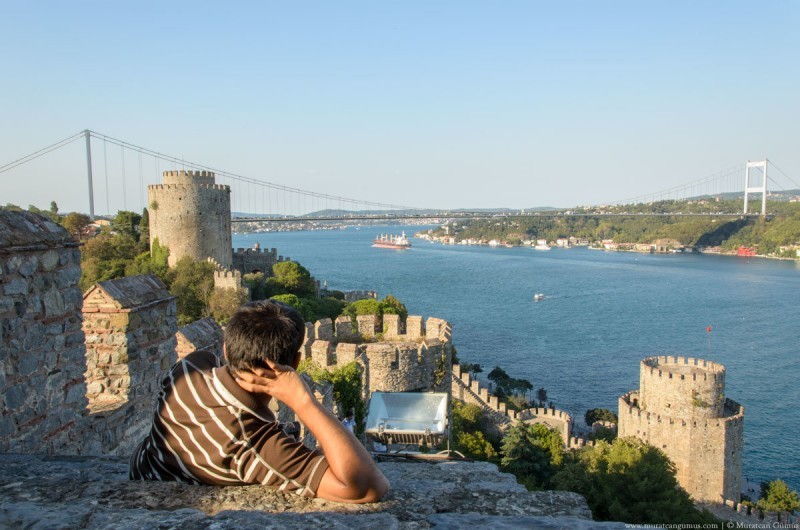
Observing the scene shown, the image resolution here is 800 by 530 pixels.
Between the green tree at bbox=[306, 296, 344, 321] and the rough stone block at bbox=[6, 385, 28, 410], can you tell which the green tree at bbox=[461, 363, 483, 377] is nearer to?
the green tree at bbox=[306, 296, 344, 321]

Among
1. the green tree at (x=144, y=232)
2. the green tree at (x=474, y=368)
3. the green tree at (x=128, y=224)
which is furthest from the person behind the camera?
the green tree at (x=474, y=368)

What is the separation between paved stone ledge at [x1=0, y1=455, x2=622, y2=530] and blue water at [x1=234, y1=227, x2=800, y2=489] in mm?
21368

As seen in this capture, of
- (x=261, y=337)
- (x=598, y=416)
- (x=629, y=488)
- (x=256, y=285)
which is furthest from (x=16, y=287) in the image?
(x=598, y=416)

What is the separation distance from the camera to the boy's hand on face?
1.68 meters

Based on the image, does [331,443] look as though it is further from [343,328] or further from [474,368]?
[474,368]

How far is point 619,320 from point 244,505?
4495cm

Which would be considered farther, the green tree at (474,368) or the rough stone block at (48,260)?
the green tree at (474,368)

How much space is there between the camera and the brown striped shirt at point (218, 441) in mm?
1731

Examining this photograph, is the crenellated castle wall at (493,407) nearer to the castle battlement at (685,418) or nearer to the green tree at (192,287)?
the castle battlement at (685,418)

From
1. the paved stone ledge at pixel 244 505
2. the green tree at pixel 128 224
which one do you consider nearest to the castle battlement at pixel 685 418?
the paved stone ledge at pixel 244 505

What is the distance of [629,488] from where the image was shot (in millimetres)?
11555

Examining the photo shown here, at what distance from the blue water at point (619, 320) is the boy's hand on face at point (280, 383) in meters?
21.9

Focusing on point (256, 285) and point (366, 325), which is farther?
point (256, 285)

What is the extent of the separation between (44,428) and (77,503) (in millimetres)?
1457
